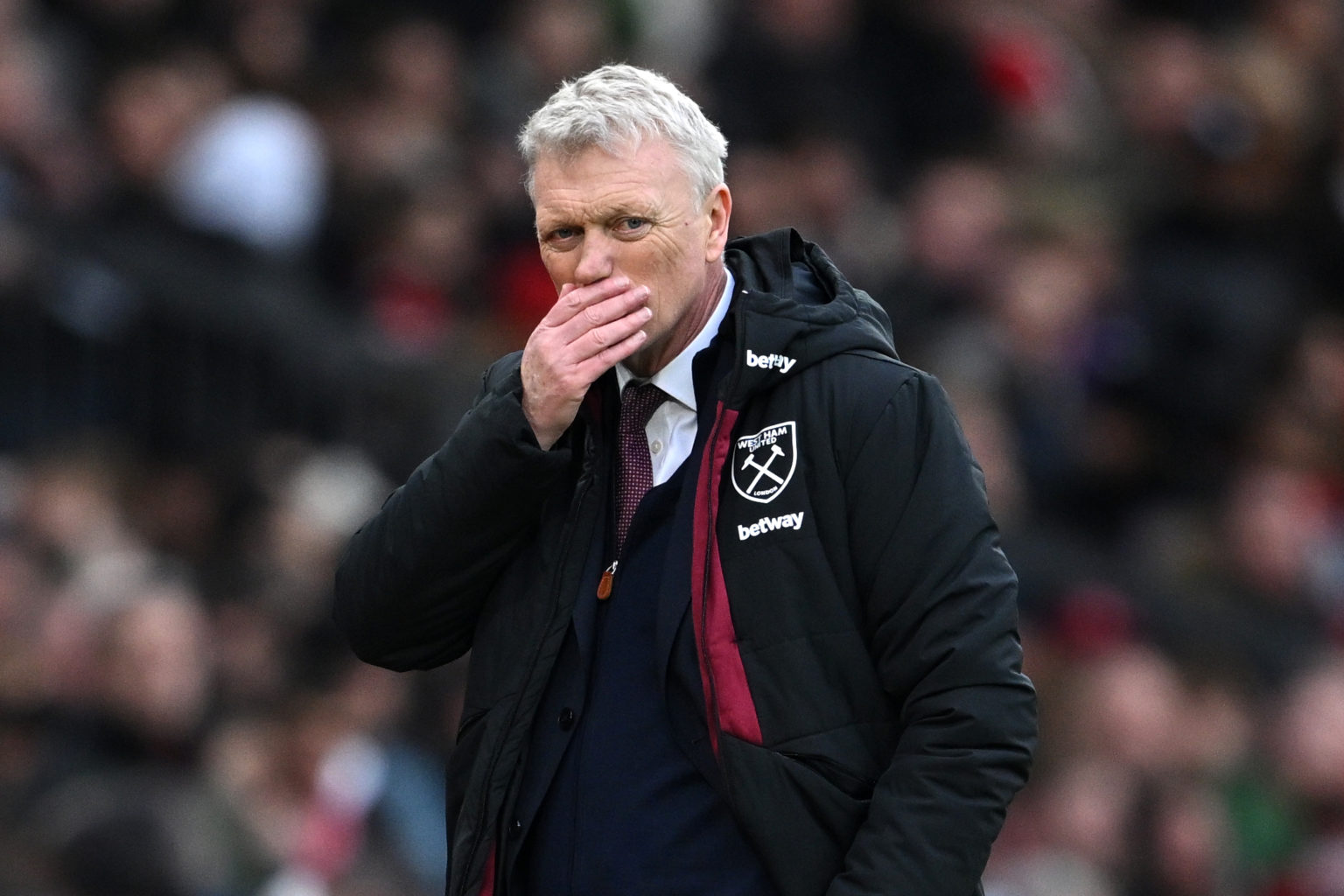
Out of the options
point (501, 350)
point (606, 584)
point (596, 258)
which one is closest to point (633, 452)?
point (606, 584)

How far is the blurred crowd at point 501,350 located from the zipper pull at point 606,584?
8.32 feet

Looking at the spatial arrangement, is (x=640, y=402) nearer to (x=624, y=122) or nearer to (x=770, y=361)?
(x=770, y=361)

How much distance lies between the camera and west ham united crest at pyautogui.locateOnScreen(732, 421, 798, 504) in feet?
10.0

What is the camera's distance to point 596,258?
3.09 m

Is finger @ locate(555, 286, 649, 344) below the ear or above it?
below

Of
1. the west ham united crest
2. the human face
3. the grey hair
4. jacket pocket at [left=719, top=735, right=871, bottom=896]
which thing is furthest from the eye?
jacket pocket at [left=719, top=735, right=871, bottom=896]

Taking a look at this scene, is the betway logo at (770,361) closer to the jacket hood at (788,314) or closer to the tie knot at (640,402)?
the jacket hood at (788,314)

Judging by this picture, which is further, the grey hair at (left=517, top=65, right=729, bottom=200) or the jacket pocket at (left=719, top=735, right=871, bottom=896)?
the grey hair at (left=517, top=65, right=729, bottom=200)

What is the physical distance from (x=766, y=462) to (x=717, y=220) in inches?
15.8

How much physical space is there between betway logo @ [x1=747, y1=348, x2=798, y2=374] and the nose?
24cm

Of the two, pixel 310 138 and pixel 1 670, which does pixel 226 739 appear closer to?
pixel 1 670

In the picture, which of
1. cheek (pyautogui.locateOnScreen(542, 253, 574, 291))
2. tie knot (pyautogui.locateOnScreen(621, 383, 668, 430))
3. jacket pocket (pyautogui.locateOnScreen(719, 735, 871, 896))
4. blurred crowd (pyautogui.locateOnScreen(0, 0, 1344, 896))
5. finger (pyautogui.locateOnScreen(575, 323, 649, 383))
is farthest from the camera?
blurred crowd (pyautogui.locateOnScreen(0, 0, 1344, 896))

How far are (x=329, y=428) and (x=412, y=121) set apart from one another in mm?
1554

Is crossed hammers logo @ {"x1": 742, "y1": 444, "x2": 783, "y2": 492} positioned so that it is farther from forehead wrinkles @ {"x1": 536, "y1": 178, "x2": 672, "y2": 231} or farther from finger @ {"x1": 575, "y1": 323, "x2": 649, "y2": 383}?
forehead wrinkles @ {"x1": 536, "y1": 178, "x2": 672, "y2": 231}
